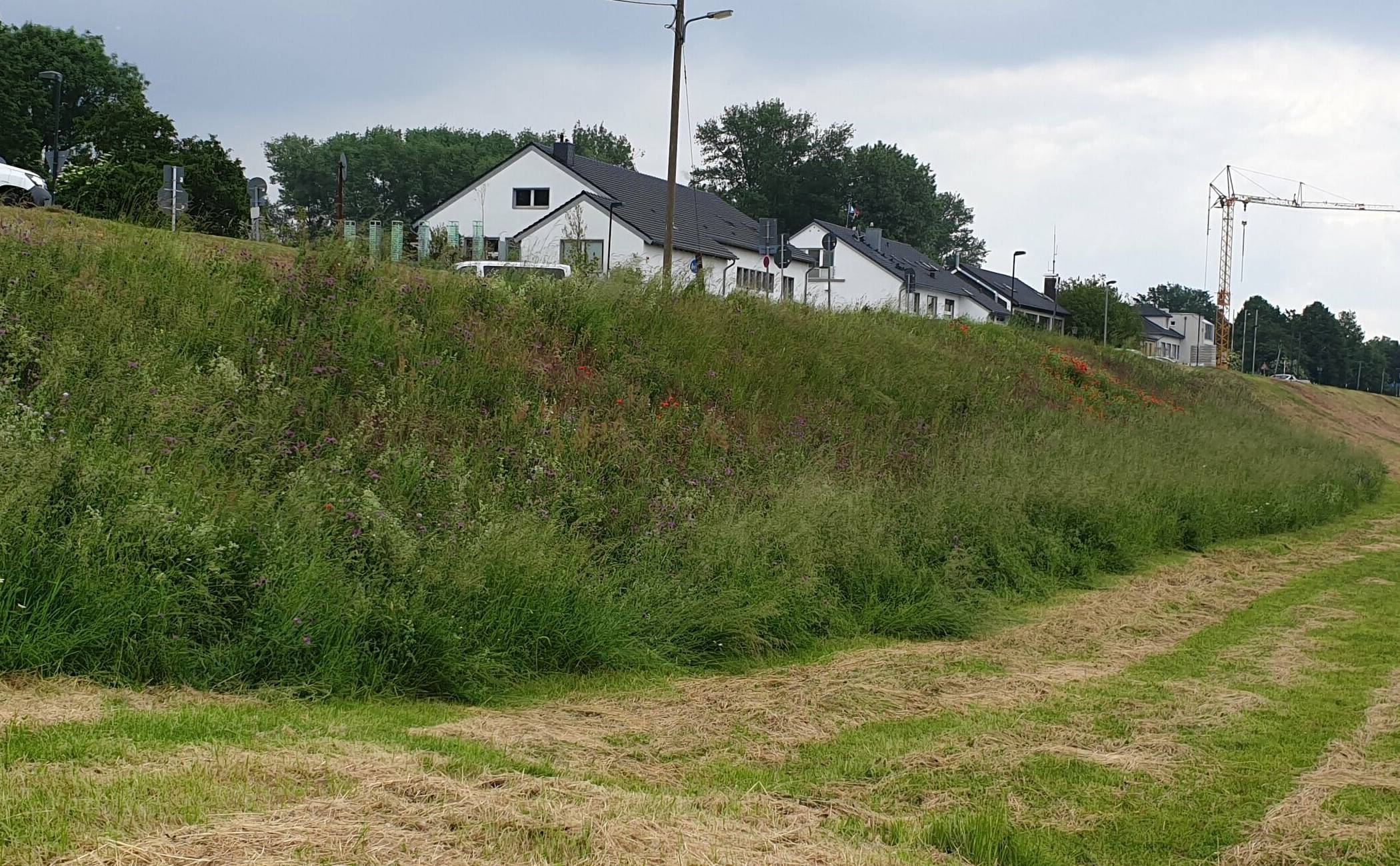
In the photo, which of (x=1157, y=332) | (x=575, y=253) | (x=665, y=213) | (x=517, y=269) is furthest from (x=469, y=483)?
(x=1157, y=332)

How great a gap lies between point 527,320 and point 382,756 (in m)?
9.85

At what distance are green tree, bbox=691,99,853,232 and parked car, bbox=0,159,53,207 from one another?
83.0 metres

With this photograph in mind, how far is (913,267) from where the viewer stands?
6950 centimetres

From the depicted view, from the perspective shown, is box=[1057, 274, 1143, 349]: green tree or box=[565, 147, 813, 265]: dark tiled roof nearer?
box=[565, 147, 813, 265]: dark tiled roof

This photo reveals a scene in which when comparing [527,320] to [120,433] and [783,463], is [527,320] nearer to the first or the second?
[783,463]

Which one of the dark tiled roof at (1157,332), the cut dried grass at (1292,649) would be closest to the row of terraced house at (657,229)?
the cut dried grass at (1292,649)

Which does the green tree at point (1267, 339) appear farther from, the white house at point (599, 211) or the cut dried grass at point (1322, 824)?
the cut dried grass at point (1322, 824)

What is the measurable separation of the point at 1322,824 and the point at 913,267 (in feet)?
218

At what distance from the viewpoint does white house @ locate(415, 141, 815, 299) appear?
4712 centimetres

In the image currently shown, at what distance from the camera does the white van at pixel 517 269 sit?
1594 centimetres

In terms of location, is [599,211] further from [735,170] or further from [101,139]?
[735,170]

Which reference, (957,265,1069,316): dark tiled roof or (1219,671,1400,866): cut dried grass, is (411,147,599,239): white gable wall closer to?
(957,265,1069,316): dark tiled roof

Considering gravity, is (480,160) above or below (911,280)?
above

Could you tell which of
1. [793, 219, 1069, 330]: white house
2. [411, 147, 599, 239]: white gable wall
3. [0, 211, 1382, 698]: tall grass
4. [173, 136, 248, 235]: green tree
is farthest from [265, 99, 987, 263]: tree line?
[0, 211, 1382, 698]: tall grass
